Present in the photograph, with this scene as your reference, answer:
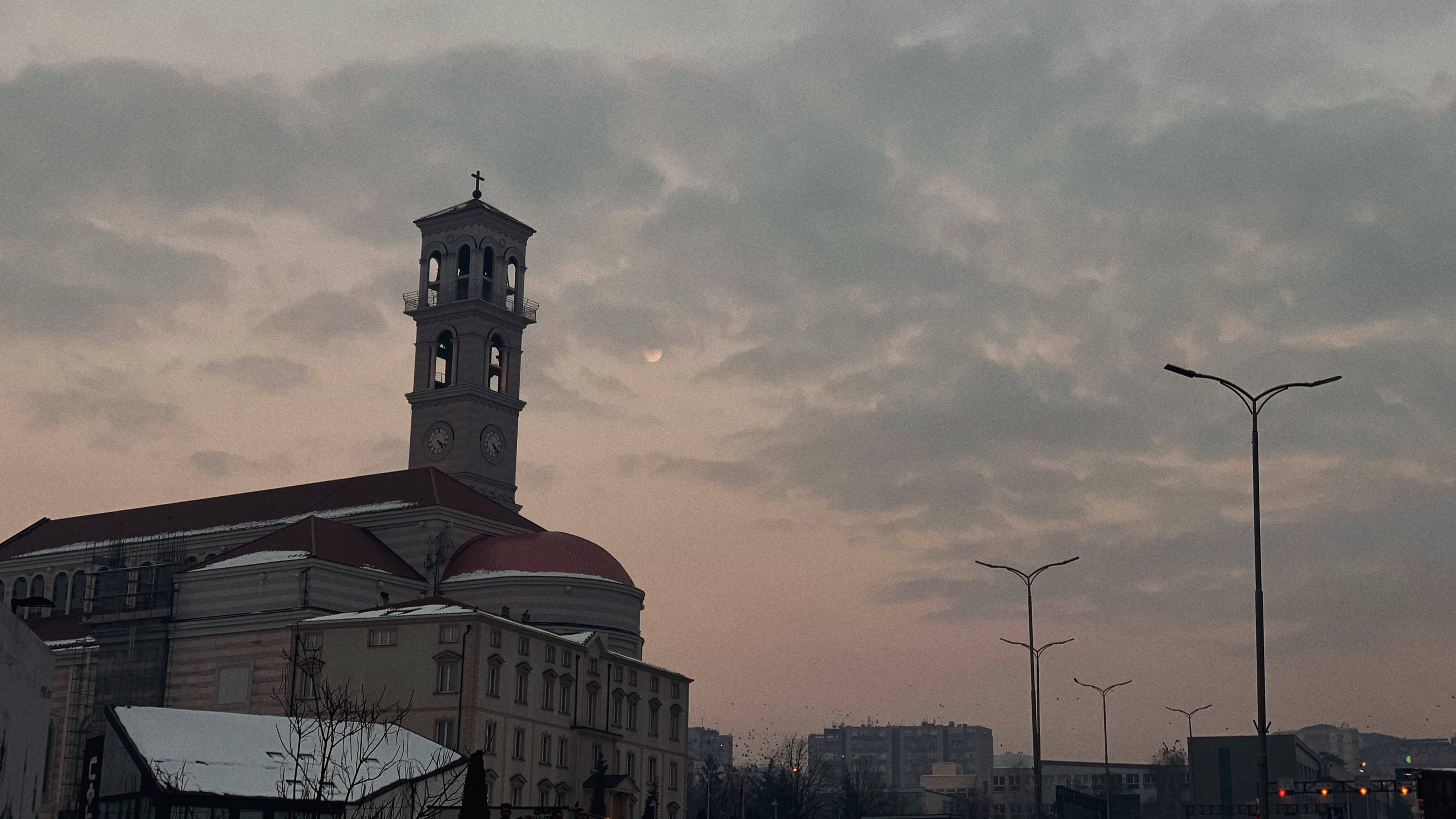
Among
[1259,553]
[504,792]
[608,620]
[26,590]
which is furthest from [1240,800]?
[1259,553]

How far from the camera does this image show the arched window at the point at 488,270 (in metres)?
120

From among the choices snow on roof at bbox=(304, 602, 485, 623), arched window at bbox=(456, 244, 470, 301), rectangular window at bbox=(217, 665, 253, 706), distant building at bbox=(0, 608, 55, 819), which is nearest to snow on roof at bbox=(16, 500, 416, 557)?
rectangular window at bbox=(217, 665, 253, 706)

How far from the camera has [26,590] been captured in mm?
118312

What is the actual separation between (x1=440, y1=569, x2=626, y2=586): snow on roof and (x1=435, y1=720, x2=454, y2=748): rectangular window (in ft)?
60.1

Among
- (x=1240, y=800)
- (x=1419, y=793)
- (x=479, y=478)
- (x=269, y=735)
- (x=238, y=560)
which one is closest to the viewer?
(x=1419, y=793)

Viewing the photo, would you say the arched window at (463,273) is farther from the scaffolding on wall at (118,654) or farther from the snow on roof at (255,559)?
the snow on roof at (255,559)

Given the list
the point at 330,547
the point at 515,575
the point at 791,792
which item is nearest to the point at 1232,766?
the point at 791,792

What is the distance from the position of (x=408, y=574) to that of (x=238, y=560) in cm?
1020

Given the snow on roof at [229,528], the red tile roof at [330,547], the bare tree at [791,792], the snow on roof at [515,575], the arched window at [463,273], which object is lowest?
the bare tree at [791,792]

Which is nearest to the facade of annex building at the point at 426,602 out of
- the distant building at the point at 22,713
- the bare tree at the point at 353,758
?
the bare tree at the point at 353,758

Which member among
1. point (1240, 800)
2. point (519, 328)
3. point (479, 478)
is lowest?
point (1240, 800)

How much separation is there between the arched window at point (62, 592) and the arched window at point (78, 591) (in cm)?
28

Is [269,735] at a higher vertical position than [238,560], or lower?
lower

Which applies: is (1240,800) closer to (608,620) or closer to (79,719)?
(608,620)
